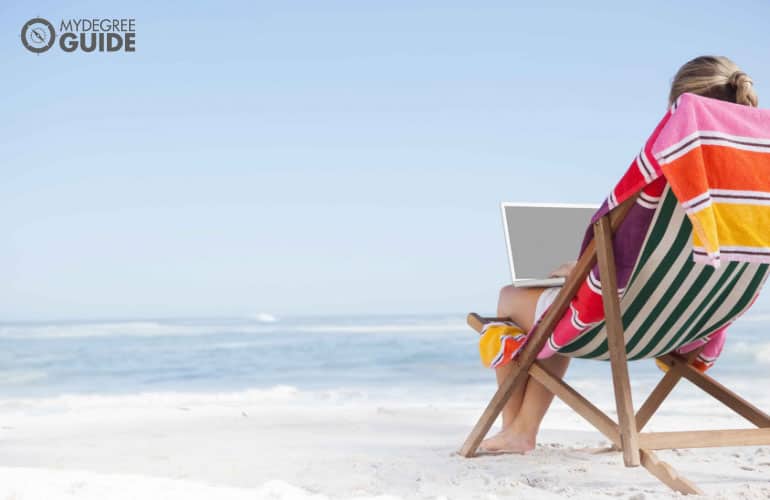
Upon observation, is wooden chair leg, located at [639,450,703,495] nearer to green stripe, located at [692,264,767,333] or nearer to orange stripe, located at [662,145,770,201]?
green stripe, located at [692,264,767,333]

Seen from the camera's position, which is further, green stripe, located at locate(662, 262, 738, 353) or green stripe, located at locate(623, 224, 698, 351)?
green stripe, located at locate(662, 262, 738, 353)

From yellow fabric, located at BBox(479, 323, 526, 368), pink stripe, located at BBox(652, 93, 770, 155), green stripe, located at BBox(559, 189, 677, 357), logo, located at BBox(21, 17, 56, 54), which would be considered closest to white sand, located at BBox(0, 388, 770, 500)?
yellow fabric, located at BBox(479, 323, 526, 368)

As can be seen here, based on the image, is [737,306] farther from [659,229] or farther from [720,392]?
[659,229]

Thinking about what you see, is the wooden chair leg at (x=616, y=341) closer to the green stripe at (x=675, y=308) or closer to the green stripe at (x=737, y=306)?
the green stripe at (x=675, y=308)

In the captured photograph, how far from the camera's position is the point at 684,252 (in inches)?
76.0

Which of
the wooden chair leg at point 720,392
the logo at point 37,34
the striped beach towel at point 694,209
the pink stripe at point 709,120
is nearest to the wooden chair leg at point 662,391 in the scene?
the wooden chair leg at point 720,392

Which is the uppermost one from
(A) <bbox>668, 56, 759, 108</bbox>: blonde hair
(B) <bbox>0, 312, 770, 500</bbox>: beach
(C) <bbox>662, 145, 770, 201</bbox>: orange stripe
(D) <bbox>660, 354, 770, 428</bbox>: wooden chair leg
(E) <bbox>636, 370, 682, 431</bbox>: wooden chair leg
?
(A) <bbox>668, 56, 759, 108</bbox>: blonde hair

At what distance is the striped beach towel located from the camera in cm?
173

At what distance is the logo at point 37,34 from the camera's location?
50.9 ft

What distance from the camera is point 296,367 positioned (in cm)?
912

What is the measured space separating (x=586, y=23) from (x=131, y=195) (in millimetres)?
12224

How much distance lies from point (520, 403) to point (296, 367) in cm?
661

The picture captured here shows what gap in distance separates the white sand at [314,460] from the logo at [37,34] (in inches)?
527

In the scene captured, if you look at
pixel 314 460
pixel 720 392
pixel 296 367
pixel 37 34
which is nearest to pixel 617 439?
pixel 720 392
